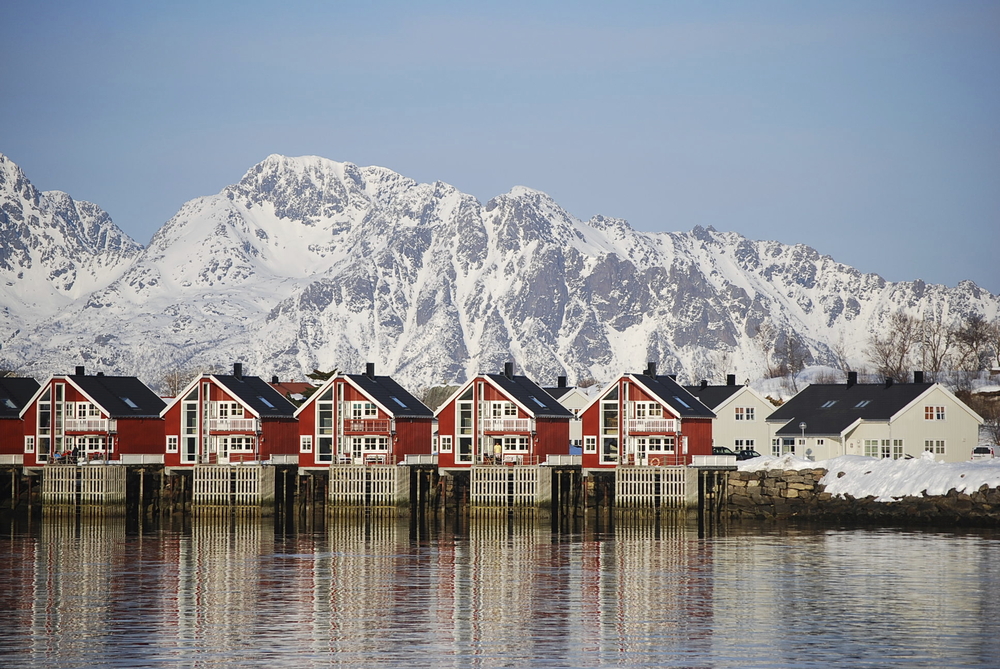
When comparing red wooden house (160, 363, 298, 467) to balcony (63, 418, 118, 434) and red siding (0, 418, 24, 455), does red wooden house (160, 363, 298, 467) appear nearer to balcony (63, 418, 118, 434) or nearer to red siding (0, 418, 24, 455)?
balcony (63, 418, 118, 434)

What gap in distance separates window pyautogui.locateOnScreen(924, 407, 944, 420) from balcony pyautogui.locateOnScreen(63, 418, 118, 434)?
2335 inches

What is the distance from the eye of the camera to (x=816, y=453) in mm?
114688

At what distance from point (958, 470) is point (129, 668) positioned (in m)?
62.3

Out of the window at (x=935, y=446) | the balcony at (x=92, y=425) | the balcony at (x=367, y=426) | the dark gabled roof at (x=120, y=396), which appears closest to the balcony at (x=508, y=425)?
the balcony at (x=367, y=426)

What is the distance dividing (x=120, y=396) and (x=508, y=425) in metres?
29.6

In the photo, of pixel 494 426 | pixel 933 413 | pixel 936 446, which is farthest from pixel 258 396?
pixel 936 446

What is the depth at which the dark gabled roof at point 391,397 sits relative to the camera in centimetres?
10512

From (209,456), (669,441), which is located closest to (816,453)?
(669,441)

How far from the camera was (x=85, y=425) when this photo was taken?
10725 centimetres

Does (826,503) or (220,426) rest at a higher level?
(220,426)

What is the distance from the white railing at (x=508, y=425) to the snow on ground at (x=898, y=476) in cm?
1744

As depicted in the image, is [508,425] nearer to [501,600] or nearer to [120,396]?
[120,396]

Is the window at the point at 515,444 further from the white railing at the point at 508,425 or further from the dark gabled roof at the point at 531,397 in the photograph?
the dark gabled roof at the point at 531,397

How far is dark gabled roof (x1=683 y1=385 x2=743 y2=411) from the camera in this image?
127 meters
